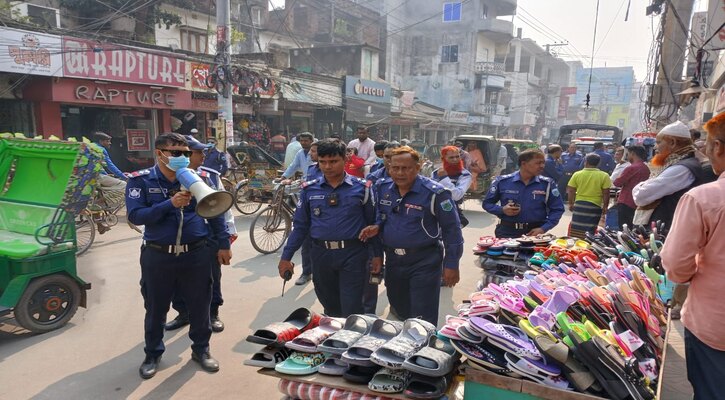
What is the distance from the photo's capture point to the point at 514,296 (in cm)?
253

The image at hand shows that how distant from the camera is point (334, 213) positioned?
11.6 feet

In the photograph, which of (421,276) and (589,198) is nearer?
(421,276)

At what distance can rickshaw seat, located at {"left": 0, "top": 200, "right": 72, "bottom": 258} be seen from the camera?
414 cm

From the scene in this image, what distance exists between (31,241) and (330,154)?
10.3ft

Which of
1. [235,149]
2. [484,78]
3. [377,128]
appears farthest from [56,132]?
[484,78]

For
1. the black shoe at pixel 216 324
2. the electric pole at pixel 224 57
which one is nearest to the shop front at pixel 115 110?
the electric pole at pixel 224 57

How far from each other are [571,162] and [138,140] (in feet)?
42.4

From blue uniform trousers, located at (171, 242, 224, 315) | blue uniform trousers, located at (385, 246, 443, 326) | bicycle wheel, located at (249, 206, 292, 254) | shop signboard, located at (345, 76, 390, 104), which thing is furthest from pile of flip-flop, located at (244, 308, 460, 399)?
shop signboard, located at (345, 76, 390, 104)

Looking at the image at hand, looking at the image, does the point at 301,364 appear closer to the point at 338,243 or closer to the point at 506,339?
the point at 506,339

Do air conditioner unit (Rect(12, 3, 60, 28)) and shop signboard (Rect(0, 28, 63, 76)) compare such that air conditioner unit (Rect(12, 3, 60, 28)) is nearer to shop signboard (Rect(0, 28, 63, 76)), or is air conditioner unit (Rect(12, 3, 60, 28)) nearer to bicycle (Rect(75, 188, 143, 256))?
shop signboard (Rect(0, 28, 63, 76))

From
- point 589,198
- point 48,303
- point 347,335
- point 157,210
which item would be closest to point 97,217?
point 48,303

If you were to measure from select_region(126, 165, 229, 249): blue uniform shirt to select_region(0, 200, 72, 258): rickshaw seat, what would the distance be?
152cm

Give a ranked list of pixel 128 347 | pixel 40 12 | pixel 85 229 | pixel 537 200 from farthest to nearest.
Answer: pixel 40 12 → pixel 85 229 → pixel 537 200 → pixel 128 347

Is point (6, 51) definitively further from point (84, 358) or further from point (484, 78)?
point (484, 78)
